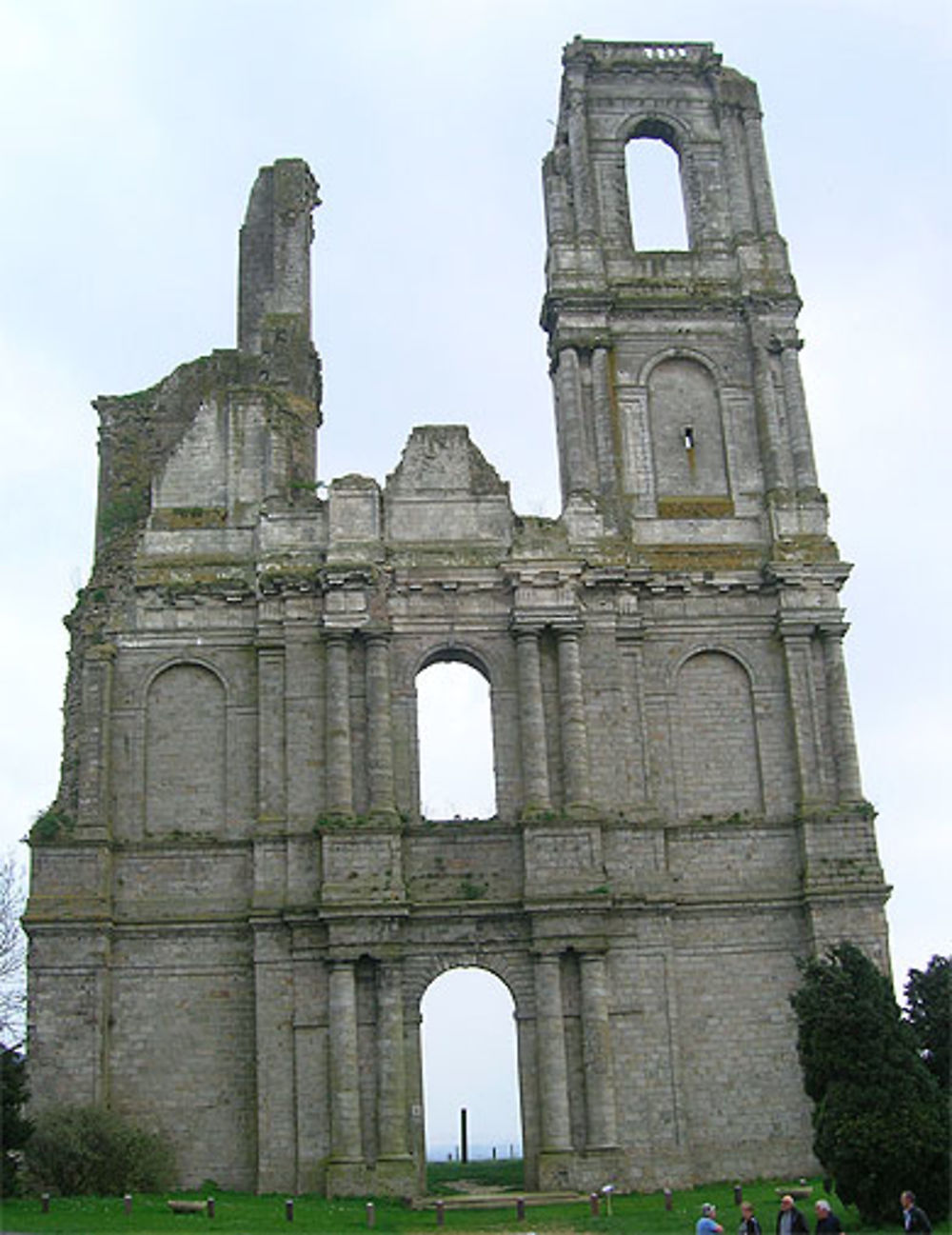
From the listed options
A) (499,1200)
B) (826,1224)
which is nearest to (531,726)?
(499,1200)

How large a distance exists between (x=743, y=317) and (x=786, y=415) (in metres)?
2.40

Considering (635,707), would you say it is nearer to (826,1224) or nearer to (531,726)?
(531,726)

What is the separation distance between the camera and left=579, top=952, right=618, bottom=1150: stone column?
27672 millimetres

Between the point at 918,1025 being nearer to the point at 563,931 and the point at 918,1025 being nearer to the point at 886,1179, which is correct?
the point at 886,1179

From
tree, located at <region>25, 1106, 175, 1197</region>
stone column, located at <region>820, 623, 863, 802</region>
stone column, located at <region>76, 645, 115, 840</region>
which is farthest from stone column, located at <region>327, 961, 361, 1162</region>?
stone column, located at <region>820, 623, 863, 802</region>

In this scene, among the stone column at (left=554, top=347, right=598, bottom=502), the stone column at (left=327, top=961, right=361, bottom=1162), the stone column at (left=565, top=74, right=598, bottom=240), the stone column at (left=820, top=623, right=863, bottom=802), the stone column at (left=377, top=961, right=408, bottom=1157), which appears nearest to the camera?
the stone column at (left=327, top=961, right=361, bottom=1162)

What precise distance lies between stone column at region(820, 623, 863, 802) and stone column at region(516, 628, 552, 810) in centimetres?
554

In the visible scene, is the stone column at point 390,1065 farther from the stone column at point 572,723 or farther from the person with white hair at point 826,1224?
the person with white hair at point 826,1224

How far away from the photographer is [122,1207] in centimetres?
2380

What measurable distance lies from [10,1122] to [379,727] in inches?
368

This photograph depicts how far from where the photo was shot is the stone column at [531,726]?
1164 inches

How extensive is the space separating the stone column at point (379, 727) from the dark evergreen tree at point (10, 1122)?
7519mm

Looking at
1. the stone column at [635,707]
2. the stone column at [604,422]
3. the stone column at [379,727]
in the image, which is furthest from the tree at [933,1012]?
the stone column at [604,422]

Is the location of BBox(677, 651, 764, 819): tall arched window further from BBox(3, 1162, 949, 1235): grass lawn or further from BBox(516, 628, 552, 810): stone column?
BBox(3, 1162, 949, 1235): grass lawn
